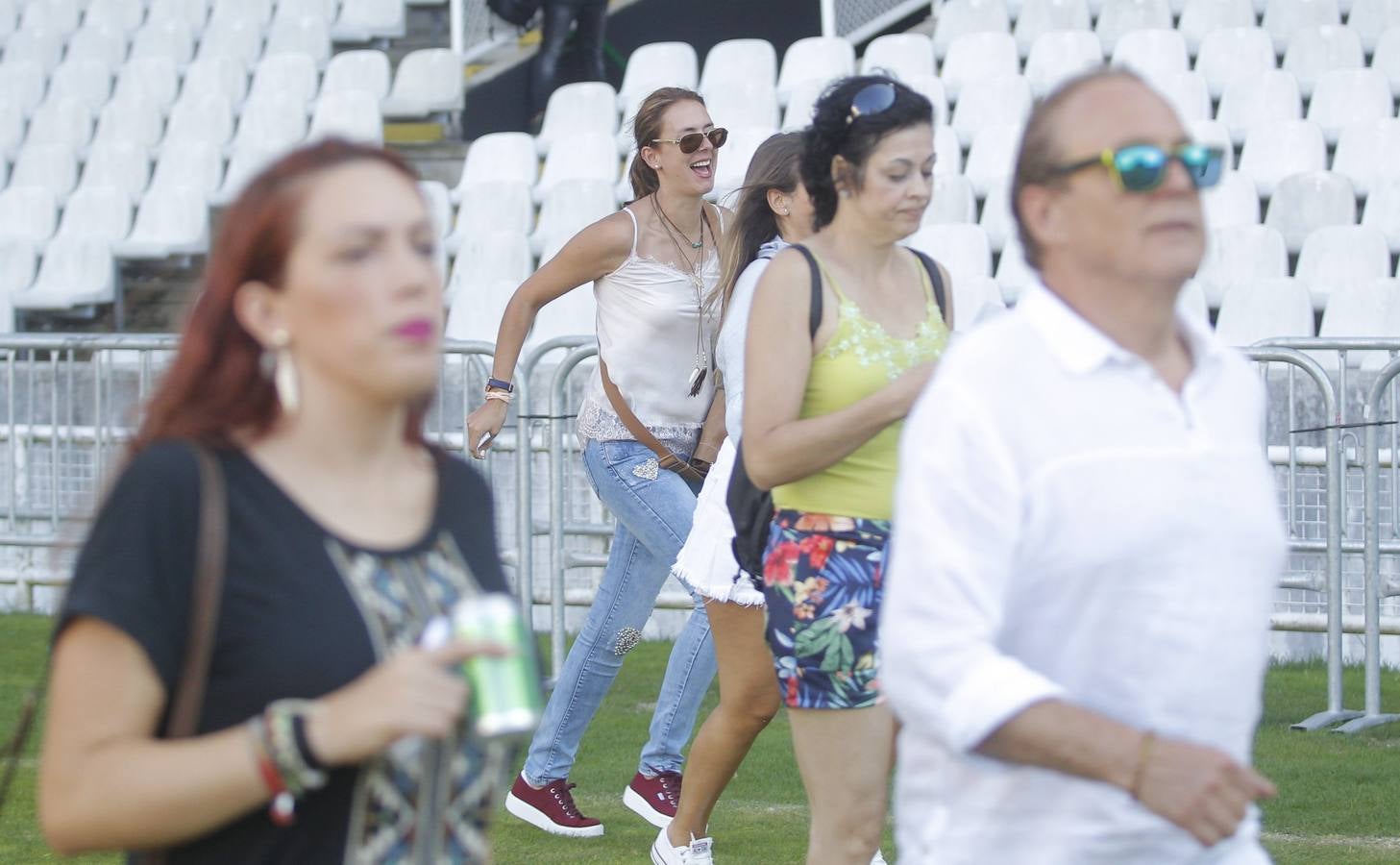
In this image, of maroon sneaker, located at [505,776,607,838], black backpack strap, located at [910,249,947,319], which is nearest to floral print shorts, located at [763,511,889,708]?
black backpack strap, located at [910,249,947,319]

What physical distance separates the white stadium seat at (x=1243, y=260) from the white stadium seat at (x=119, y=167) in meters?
7.74

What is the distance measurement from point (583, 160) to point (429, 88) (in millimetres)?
2318

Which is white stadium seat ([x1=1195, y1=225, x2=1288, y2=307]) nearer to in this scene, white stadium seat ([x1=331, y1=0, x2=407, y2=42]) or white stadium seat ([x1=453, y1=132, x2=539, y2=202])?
white stadium seat ([x1=453, y1=132, x2=539, y2=202])

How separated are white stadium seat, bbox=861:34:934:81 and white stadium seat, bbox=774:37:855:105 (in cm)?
17

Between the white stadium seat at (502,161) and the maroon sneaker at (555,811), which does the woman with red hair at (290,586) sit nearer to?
the maroon sneaker at (555,811)

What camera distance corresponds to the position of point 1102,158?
→ 213cm

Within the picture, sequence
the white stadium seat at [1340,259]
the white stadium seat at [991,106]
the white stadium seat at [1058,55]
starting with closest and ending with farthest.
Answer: the white stadium seat at [1340,259] → the white stadium seat at [991,106] → the white stadium seat at [1058,55]

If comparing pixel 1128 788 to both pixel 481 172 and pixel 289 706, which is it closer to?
pixel 289 706

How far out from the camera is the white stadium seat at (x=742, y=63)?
12.9 meters

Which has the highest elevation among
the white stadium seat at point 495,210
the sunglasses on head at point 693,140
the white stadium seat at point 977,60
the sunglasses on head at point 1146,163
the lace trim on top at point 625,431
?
the white stadium seat at point 977,60

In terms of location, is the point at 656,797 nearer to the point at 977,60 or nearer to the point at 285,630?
the point at 285,630

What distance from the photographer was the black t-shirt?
188 cm

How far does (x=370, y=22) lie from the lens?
50.7 feet

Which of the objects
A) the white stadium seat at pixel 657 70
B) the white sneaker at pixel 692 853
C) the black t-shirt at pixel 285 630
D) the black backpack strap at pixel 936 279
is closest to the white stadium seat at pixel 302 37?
the white stadium seat at pixel 657 70
